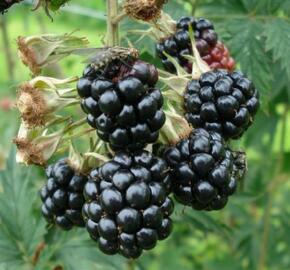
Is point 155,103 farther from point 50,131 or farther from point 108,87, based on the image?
point 50,131

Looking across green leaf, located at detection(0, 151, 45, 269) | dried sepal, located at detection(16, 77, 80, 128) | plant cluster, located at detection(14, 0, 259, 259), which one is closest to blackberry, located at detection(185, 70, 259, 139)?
plant cluster, located at detection(14, 0, 259, 259)

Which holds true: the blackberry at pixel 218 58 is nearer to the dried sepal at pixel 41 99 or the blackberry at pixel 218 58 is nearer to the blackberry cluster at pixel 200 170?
the blackberry cluster at pixel 200 170

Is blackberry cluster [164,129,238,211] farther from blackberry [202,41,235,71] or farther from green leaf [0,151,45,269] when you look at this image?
green leaf [0,151,45,269]

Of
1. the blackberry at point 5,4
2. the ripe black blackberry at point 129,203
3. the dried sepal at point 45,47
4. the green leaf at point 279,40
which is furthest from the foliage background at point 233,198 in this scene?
the ripe black blackberry at point 129,203

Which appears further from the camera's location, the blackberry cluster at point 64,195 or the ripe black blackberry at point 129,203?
the blackberry cluster at point 64,195

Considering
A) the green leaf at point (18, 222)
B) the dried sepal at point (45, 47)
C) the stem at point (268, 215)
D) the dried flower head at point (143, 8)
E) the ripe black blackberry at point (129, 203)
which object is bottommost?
the stem at point (268, 215)

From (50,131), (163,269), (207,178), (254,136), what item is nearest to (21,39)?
(50,131)

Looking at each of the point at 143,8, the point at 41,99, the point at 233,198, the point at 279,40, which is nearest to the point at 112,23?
the point at 143,8
